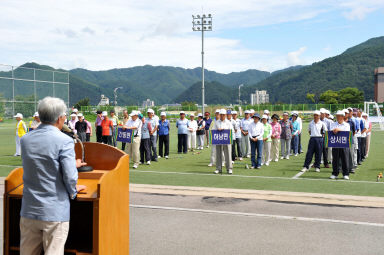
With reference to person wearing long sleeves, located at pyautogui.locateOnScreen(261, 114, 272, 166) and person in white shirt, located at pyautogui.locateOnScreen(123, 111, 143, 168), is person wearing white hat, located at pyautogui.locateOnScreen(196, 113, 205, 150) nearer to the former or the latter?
person wearing long sleeves, located at pyautogui.locateOnScreen(261, 114, 272, 166)

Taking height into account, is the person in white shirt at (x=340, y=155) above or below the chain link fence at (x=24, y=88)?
below

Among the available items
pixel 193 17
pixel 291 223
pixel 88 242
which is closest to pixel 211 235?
pixel 291 223

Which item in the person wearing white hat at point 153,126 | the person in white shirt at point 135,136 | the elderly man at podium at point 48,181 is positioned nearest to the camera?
the elderly man at podium at point 48,181

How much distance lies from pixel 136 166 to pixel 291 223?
8.14m

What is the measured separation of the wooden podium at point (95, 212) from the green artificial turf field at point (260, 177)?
6.84 meters

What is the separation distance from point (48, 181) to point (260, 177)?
9506mm

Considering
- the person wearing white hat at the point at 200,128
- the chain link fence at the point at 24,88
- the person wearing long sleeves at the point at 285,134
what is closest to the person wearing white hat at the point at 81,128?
the person wearing white hat at the point at 200,128

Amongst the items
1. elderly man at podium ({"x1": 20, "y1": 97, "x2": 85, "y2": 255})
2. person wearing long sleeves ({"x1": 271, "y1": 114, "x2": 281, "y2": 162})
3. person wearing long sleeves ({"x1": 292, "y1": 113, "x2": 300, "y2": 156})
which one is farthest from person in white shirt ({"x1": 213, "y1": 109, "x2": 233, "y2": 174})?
elderly man at podium ({"x1": 20, "y1": 97, "x2": 85, "y2": 255})

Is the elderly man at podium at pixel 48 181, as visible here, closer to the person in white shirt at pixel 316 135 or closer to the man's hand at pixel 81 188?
the man's hand at pixel 81 188

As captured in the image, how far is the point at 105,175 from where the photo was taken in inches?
145

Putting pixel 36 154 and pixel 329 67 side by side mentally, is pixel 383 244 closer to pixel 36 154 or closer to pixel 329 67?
pixel 36 154

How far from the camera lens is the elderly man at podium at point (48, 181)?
349cm

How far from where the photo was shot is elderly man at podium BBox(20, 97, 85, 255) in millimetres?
3494

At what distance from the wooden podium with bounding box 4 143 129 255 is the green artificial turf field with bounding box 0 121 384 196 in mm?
6839
